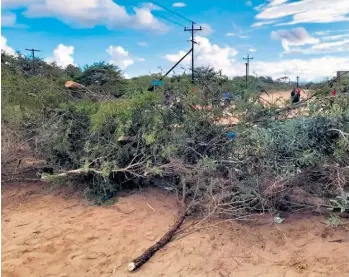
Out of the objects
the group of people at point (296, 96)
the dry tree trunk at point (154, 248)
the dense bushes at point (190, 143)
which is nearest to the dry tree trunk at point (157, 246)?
the dry tree trunk at point (154, 248)

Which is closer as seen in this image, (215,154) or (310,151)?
(310,151)

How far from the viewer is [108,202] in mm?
5211

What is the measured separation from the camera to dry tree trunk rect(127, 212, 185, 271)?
142 inches

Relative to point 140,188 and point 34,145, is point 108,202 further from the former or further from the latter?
point 34,145

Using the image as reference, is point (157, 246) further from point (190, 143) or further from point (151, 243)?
point (190, 143)

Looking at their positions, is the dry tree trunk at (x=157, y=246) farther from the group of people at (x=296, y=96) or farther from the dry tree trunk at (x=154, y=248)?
the group of people at (x=296, y=96)

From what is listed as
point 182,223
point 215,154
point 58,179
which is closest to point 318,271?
point 182,223

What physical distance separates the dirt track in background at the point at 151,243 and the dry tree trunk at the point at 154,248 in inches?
2.1

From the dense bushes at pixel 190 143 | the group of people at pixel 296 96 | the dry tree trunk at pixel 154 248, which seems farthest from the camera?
the group of people at pixel 296 96

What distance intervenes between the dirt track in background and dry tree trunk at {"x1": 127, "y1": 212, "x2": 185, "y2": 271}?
0.05 metres

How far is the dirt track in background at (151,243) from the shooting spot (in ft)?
11.9

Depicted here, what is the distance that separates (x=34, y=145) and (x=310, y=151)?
4.08 m

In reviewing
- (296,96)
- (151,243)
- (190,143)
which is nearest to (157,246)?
(151,243)

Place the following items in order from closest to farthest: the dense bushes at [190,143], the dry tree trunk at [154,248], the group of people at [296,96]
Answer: the dry tree trunk at [154,248] < the dense bushes at [190,143] < the group of people at [296,96]
